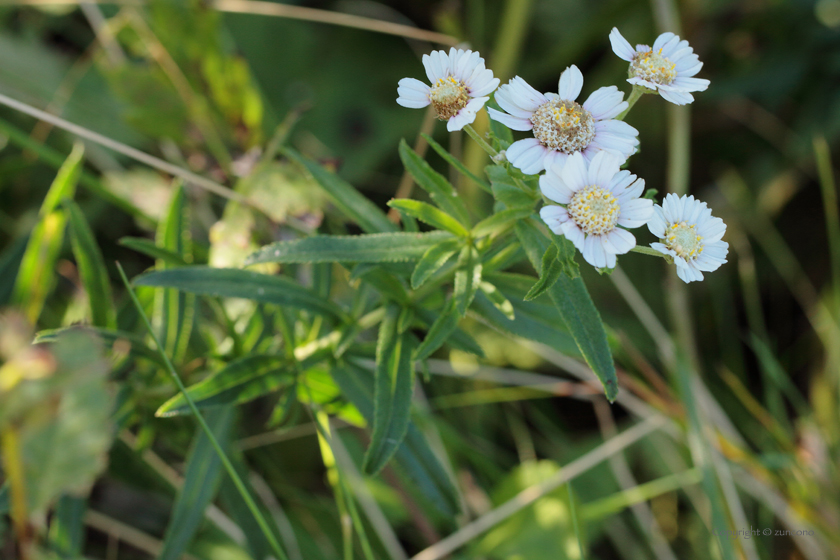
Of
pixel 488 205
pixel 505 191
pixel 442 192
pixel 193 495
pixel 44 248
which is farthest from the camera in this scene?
pixel 488 205

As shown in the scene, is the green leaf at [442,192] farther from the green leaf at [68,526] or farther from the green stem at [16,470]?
the green leaf at [68,526]

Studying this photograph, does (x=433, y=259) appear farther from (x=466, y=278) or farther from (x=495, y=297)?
(x=495, y=297)

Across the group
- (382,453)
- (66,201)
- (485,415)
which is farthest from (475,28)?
(382,453)

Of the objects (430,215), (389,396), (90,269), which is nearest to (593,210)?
(430,215)

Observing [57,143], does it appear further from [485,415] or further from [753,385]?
[753,385]

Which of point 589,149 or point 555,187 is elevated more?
point 589,149

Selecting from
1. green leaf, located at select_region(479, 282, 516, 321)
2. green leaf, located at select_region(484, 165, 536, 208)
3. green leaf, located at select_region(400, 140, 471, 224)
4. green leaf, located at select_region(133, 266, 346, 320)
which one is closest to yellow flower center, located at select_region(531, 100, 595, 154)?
green leaf, located at select_region(484, 165, 536, 208)

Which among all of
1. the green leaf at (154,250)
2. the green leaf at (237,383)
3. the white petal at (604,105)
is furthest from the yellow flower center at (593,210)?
the green leaf at (154,250)
